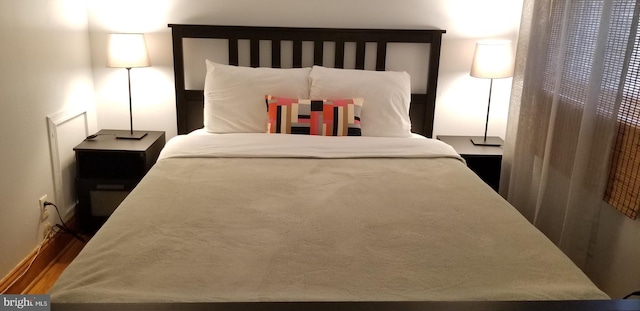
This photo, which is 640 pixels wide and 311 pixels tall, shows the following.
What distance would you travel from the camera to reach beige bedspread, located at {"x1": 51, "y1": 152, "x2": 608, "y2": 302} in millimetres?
1368

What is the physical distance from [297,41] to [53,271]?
181cm

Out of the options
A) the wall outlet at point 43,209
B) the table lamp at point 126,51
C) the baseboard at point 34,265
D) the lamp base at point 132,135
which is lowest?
the baseboard at point 34,265

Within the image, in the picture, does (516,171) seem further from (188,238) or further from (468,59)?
(188,238)

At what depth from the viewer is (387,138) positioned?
9.16ft

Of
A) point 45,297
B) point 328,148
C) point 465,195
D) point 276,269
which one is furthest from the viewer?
point 328,148

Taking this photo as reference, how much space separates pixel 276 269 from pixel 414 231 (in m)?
0.51

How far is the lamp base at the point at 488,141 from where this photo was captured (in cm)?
311

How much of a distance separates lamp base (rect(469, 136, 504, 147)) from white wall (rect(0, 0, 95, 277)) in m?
2.33

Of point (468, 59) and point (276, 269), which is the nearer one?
point (276, 269)

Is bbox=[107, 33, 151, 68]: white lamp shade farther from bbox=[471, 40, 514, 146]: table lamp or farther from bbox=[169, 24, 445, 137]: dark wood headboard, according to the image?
bbox=[471, 40, 514, 146]: table lamp

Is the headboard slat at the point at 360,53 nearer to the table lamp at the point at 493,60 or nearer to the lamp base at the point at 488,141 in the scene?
the table lamp at the point at 493,60

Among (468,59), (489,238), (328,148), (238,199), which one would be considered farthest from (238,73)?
(489,238)

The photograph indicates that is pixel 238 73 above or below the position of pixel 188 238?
above
